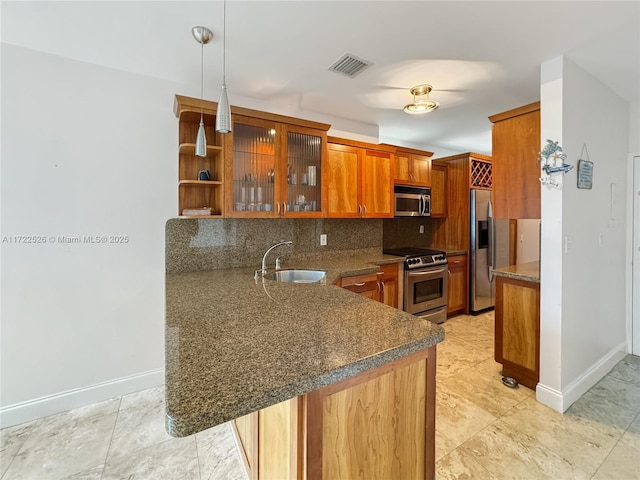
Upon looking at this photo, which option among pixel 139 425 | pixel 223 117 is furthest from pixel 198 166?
pixel 139 425

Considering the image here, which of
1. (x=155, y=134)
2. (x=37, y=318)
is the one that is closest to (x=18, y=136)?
(x=155, y=134)

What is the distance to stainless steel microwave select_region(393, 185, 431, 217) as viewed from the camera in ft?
11.8

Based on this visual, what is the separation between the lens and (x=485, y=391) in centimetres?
232

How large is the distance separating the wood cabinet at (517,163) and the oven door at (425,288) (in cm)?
109

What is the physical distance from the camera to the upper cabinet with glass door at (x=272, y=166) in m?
2.38

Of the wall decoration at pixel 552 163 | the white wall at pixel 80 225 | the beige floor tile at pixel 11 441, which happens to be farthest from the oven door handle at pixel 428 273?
the beige floor tile at pixel 11 441

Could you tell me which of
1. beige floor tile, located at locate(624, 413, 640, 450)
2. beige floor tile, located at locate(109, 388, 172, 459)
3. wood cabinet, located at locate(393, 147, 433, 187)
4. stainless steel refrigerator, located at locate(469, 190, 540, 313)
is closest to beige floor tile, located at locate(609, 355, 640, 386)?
beige floor tile, located at locate(624, 413, 640, 450)

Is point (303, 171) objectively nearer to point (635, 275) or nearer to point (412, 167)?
point (412, 167)

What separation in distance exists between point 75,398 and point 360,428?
2.39 metres

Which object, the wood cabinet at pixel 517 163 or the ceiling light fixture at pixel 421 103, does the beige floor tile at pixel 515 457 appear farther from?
the ceiling light fixture at pixel 421 103

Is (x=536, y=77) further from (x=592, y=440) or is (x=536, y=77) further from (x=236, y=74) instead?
(x=592, y=440)

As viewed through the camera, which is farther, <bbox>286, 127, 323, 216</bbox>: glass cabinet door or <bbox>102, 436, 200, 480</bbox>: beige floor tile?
<bbox>286, 127, 323, 216</bbox>: glass cabinet door

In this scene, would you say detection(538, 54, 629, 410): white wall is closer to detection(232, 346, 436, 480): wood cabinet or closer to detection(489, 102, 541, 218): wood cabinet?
detection(489, 102, 541, 218): wood cabinet

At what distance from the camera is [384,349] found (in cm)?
91
